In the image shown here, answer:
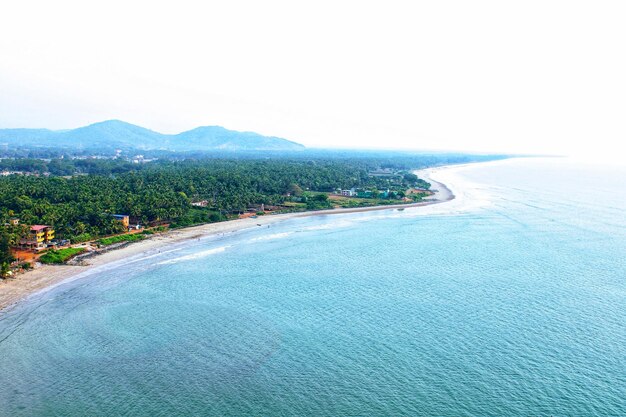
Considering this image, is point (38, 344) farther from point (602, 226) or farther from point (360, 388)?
point (602, 226)

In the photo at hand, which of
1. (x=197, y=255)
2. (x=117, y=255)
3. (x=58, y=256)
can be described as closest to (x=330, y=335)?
(x=197, y=255)

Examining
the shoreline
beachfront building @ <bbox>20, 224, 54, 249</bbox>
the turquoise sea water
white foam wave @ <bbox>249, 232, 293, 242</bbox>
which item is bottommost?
white foam wave @ <bbox>249, 232, 293, 242</bbox>

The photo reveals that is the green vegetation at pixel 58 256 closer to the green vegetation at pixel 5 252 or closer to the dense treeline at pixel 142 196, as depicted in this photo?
the green vegetation at pixel 5 252

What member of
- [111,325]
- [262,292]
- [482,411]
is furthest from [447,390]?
[111,325]

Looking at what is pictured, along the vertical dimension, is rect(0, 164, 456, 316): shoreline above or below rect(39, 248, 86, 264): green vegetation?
below

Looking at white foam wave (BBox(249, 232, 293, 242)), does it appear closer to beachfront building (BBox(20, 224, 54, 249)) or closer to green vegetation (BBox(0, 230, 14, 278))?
beachfront building (BBox(20, 224, 54, 249))

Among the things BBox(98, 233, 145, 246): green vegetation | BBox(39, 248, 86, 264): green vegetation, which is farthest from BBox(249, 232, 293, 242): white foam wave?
BBox(39, 248, 86, 264): green vegetation

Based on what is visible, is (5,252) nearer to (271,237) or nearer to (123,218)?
(123,218)

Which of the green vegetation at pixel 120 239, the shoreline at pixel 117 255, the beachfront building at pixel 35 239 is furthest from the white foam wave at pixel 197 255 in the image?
the beachfront building at pixel 35 239

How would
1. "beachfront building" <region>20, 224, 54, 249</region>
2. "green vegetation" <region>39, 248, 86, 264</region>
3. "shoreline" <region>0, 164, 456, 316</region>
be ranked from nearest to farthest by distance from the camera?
1. "shoreline" <region>0, 164, 456, 316</region>
2. "green vegetation" <region>39, 248, 86, 264</region>
3. "beachfront building" <region>20, 224, 54, 249</region>
